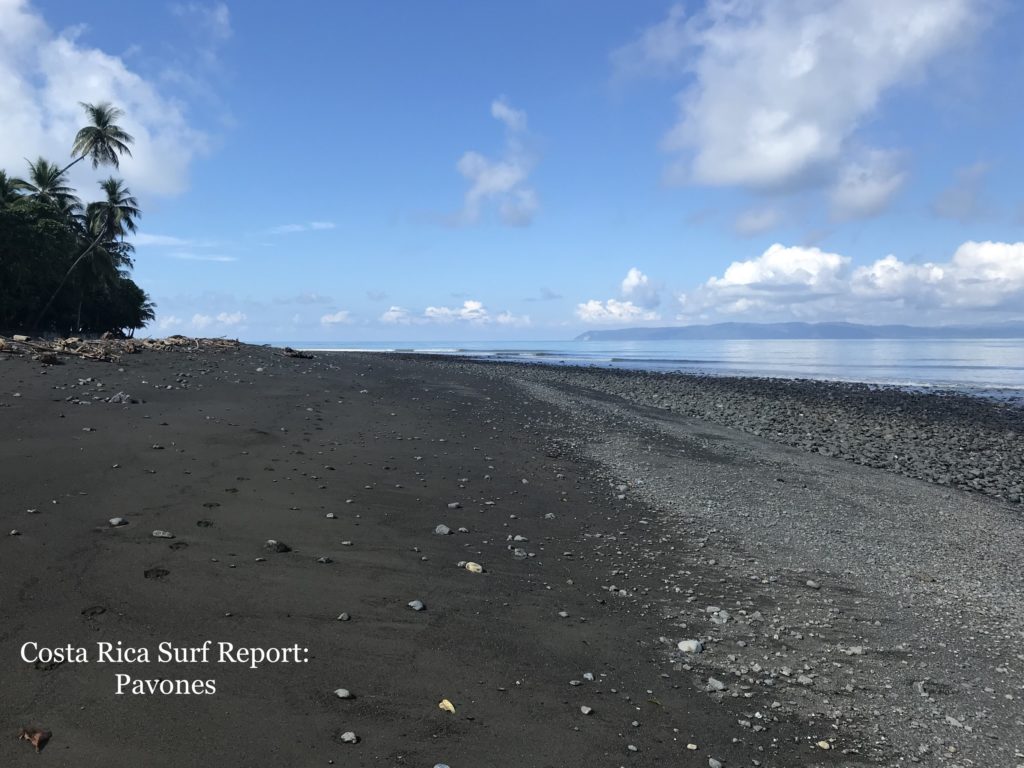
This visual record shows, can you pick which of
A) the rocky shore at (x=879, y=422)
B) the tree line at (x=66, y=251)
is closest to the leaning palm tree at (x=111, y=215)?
the tree line at (x=66, y=251)

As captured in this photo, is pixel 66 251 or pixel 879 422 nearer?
pixel 879 422

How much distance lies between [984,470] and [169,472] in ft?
58.9

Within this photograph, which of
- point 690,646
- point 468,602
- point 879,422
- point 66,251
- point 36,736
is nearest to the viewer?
point 36,736

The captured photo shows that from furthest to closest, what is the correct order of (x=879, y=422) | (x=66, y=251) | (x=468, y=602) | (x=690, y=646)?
(x=66, y=251), (x=879, y=422), (x=468, y=602), (x=690, y=646)

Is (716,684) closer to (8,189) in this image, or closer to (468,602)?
(468,602)

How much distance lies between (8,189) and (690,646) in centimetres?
6250

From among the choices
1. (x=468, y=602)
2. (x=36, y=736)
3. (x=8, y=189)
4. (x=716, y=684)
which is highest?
(x=8, y=189)

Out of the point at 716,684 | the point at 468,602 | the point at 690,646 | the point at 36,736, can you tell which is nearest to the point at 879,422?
the point at 690,646

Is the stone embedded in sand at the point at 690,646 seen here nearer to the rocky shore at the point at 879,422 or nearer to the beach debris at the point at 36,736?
the beach debris at the point at 36,736

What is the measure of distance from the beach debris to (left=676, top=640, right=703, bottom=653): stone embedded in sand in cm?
445

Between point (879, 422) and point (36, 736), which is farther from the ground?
point (36, 736)

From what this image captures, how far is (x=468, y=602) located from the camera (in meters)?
5.65

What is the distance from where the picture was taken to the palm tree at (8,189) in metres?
46.0

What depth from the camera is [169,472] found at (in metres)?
8.11
